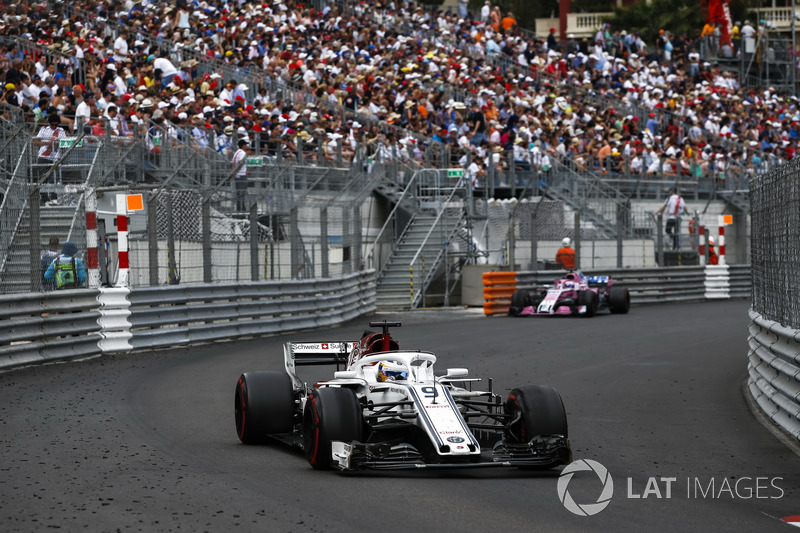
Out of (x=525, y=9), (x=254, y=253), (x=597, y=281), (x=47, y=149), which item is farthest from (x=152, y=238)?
(x=525, y=9)

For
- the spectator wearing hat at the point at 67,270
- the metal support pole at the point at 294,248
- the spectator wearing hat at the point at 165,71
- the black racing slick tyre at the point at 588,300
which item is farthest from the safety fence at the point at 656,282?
the spectator wearing hat at the point at 67,270

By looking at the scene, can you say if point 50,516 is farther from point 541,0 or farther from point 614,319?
point 541,0

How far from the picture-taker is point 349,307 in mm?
22328

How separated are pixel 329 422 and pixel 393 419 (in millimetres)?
552

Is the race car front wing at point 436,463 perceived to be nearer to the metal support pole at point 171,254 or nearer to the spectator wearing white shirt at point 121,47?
the metal support pole at point 171,254

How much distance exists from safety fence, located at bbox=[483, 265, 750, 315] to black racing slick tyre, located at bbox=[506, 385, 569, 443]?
53.4ft

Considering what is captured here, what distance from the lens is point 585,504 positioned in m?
6.83

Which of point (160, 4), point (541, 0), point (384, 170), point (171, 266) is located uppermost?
point (541, 0)

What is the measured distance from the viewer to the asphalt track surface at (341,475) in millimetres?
6496

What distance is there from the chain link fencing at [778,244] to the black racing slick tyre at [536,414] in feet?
9.28

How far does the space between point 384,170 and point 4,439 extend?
19.0 metres

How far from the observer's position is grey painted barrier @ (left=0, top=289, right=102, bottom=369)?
14477 millimetres

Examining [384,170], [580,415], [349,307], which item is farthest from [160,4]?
[580,415]

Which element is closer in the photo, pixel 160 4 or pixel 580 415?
pixel 580 415
